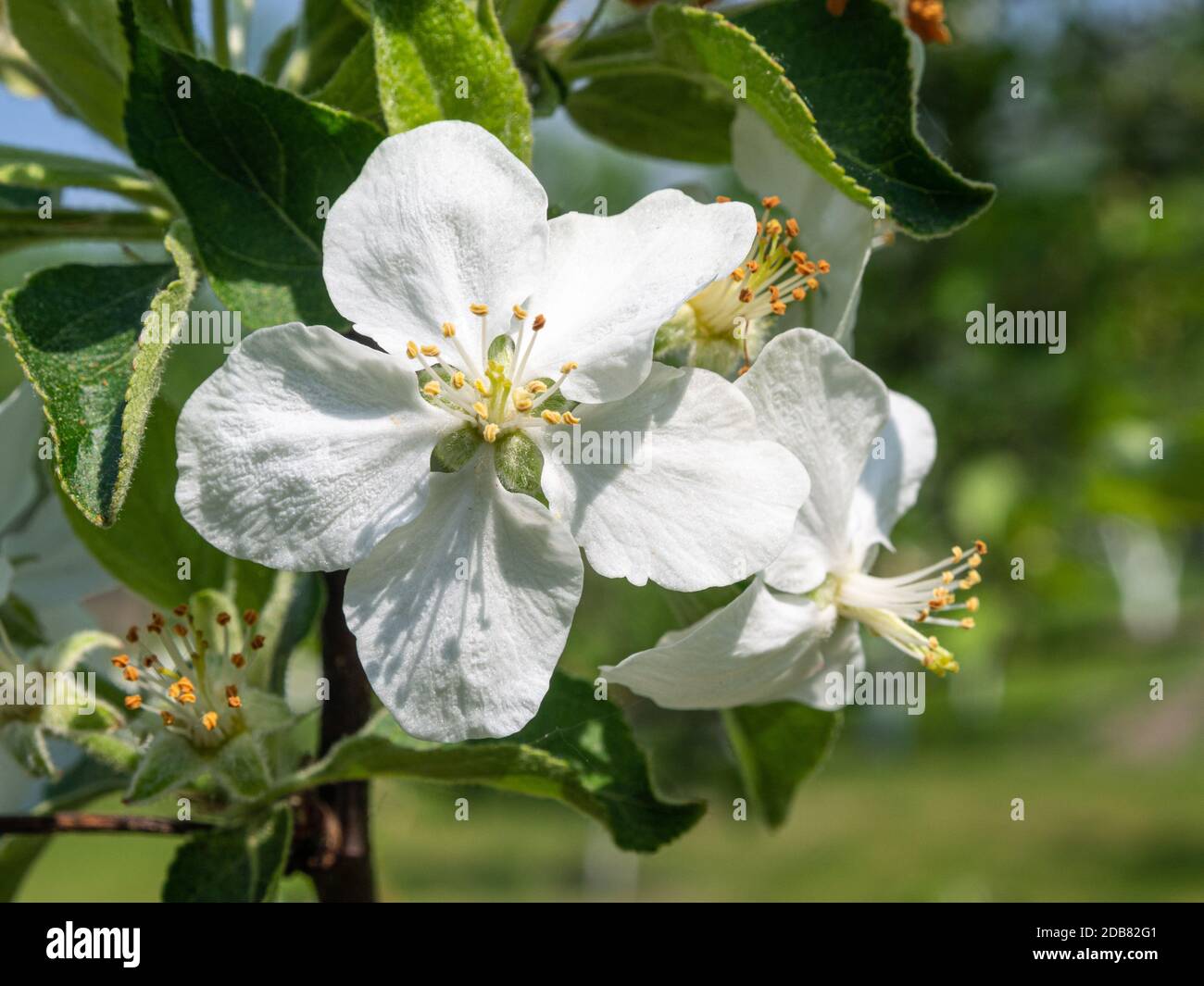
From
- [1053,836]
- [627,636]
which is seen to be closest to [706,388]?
[627,636]

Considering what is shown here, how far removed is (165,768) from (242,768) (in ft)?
0.17

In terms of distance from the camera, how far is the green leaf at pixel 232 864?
88 cm

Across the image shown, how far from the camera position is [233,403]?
662 millimetres

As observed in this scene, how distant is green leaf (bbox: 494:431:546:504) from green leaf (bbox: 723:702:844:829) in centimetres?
36

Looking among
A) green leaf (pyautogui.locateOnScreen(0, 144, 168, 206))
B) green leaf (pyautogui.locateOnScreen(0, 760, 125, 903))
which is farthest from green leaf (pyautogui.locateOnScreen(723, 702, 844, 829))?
green leaf (pyautogui.locateOnScreen(0, 144, 168, 206))

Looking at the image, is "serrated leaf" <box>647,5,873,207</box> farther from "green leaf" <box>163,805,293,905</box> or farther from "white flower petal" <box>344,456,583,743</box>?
"green leaf" <box>163,805,293,905</box>

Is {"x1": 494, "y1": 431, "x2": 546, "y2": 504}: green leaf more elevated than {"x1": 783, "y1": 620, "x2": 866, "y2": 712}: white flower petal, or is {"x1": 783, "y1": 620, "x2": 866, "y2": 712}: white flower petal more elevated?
{"x1": 494, "y1": 431, "x2": 546, "y2": 504}: green leaf

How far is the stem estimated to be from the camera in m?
0.98

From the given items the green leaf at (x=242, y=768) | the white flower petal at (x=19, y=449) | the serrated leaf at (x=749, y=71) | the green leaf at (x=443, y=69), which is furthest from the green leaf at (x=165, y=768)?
the serrated leaf at (x=749, y=71)

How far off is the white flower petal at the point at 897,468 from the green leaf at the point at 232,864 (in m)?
0.48

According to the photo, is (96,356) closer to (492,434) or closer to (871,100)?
(492,434)

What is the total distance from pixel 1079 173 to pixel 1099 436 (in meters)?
1.10

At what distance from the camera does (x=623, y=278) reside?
699mm
